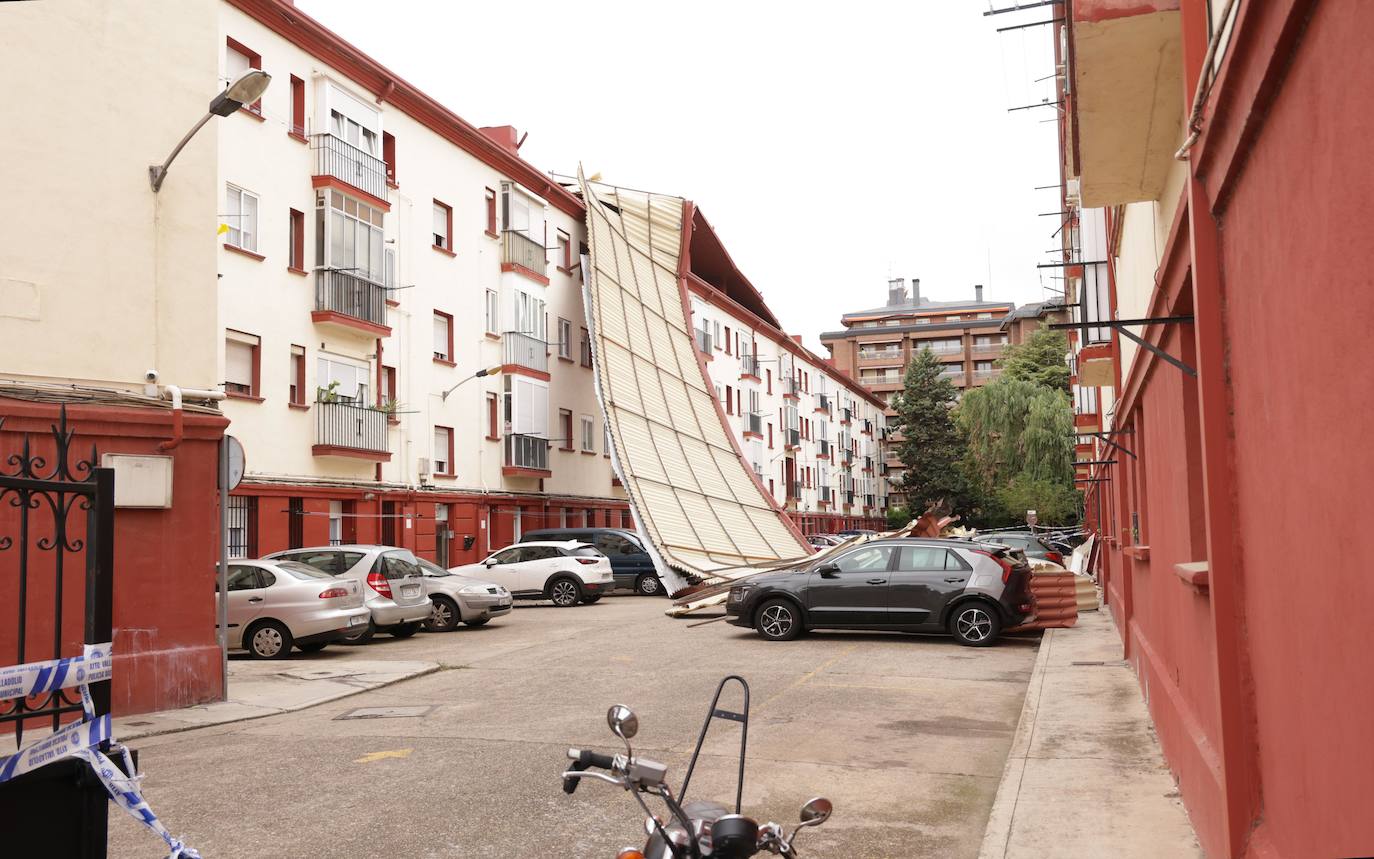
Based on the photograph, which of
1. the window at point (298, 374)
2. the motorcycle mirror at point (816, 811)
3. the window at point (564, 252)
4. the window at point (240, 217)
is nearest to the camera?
the motorcycle mirror at point (816, 811)

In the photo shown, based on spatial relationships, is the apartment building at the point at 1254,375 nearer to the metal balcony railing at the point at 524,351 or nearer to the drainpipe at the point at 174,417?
the drainpipe at the point at 174,417

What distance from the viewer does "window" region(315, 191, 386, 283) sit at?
27.0 meters

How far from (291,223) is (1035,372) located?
53352 mm

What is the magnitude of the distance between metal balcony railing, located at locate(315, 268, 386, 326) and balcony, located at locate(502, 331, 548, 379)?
22.9 ft

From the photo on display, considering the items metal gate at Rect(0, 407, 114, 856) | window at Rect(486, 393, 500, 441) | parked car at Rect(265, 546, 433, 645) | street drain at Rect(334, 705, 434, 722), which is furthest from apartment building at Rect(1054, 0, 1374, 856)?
window at Rect(486, 393, 500, 441)

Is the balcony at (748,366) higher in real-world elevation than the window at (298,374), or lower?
higher

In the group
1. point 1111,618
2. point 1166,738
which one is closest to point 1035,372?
point 1111,618

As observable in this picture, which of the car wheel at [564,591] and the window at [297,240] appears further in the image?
the car wheel at [564,591]

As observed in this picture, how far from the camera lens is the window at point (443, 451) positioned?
31984 mm

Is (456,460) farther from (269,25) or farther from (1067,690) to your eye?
(1067,690)

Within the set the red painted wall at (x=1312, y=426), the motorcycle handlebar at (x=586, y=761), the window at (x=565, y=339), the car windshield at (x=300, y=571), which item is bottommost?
the motorcycle handlebar at (x=586, y=761)

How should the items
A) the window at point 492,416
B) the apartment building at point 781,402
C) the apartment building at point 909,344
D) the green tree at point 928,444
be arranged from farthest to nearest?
the apartment building at point 909,344
the green tree at point 928,444
the apartment building at point 781,402
the window at point 492,416

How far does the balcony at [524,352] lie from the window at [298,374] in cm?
958

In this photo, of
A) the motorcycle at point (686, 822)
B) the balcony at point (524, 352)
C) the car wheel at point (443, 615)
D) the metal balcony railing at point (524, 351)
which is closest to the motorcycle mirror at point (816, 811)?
the motorcycle at point (686, 822)
